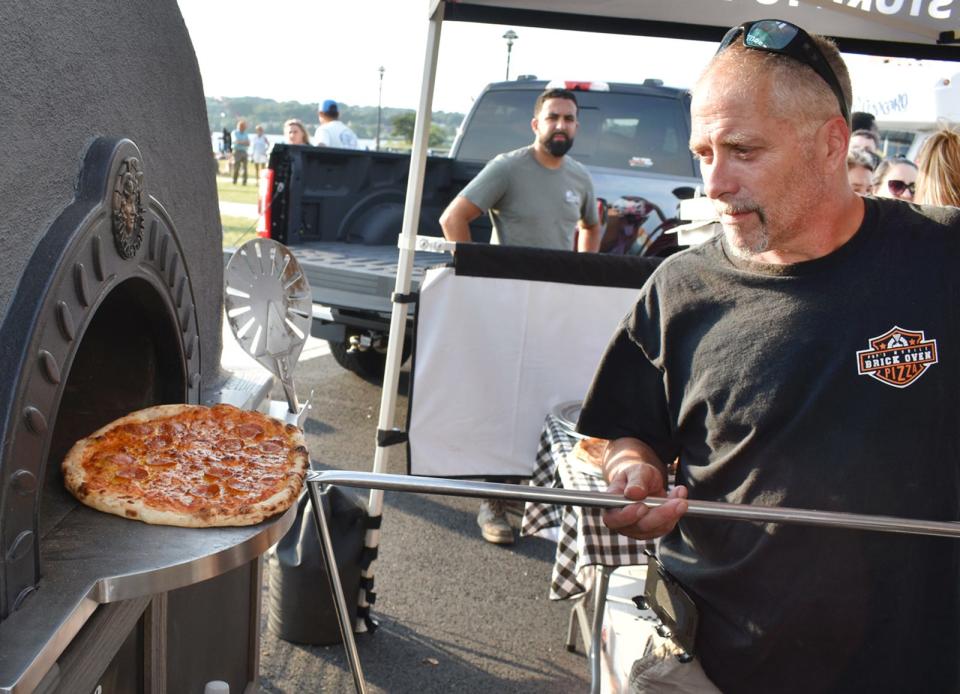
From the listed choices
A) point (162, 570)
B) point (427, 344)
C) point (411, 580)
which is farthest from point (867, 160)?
point (162, 570)

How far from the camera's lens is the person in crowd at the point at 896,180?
4.95 metres

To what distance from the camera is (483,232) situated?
786cm

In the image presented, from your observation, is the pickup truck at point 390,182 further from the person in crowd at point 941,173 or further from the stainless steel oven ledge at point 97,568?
the stainless steel oven ledge at point 97,568

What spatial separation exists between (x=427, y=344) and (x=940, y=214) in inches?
89.0

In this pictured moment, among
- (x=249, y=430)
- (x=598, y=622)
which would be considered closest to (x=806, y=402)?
(x=249, y=430)

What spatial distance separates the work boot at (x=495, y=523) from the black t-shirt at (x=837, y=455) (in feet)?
9.43

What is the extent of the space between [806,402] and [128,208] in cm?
130

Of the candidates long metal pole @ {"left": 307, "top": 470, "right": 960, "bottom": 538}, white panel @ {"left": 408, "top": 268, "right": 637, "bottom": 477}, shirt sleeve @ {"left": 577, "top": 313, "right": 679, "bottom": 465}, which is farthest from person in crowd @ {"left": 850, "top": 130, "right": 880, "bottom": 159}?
long metal pole @ {"left": 307, "top": 470, "right": 960, "bottom": 538}

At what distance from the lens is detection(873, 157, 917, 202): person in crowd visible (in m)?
4.95

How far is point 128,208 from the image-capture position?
1558mm

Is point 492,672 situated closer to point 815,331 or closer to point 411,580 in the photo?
point 411,580

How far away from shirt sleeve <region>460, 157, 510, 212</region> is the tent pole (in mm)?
1471

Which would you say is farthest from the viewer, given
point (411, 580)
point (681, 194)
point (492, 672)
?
point (681, 194)

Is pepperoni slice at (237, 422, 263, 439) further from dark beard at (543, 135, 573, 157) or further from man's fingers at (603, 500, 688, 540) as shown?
dark beard at (543, 135, 573, 157)
